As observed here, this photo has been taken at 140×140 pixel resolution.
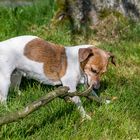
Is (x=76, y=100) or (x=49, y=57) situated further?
(x=49, y=57)

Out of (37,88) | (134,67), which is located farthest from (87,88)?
(134,67)

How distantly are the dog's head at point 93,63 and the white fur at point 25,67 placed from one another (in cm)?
12

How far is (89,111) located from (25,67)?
38.0 inches

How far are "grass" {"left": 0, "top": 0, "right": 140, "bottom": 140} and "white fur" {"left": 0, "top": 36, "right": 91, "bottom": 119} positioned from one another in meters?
0.20

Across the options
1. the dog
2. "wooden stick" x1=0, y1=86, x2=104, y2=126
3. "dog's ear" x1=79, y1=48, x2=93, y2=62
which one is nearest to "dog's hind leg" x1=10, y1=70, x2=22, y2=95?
the dog

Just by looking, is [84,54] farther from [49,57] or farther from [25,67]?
[25,67]

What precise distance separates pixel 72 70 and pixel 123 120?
89cm

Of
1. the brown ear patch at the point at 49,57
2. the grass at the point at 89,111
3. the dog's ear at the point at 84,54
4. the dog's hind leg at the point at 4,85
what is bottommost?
the grass at the point at 89,111

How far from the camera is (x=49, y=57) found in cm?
647

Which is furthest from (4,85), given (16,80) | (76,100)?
(76,100)

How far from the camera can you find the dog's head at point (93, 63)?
20.5ft

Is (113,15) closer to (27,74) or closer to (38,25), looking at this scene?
(38,25)

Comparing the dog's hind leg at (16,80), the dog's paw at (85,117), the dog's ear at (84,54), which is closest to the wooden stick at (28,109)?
the dog's paw at (85,117)

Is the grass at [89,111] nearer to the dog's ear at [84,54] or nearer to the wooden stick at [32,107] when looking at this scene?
the wooden stick at [32,107]
